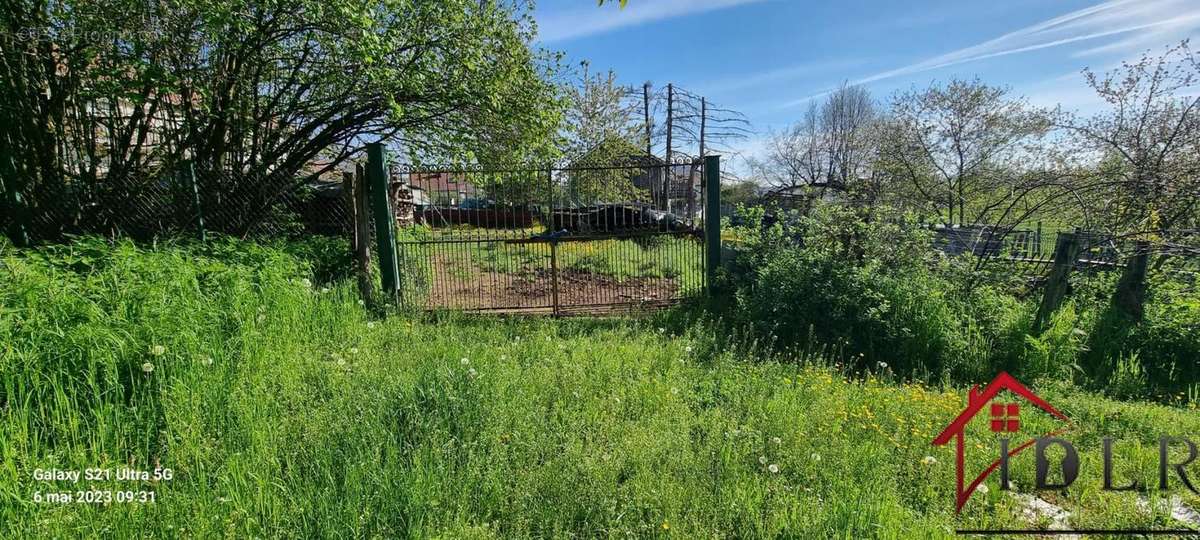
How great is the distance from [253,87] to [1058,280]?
10373 mm

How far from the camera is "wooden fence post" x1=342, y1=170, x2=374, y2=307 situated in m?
5.91

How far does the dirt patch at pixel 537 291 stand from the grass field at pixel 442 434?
2.00 m

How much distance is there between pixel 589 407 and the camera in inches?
133

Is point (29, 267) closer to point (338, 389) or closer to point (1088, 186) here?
point (338, 389)

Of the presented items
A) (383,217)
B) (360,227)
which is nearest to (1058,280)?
(383,217)

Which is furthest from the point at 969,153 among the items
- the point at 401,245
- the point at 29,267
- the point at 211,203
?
the point at 29,267

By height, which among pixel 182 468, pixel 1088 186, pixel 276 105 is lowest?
pixel 182 468

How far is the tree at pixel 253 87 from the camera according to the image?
19.2 feet

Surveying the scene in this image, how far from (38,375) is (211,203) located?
14.8ft

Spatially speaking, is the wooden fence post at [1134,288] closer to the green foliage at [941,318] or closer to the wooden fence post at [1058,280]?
the green foliage at [941,318]

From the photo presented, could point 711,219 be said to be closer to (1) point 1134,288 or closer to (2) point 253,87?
(1) point 1134,288

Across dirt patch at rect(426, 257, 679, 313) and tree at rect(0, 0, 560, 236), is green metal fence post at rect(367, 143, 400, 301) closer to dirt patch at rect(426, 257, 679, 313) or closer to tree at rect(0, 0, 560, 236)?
dirt patch at rect(426, 257, 679, 313)

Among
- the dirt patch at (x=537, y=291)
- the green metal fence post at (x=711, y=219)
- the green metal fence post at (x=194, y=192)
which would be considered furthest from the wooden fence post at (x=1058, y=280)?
the green metal fence post at (x=194, y=192)

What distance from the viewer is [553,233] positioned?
5953 millimetres
